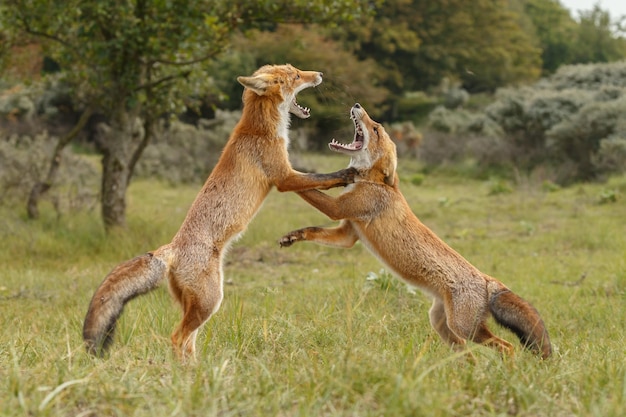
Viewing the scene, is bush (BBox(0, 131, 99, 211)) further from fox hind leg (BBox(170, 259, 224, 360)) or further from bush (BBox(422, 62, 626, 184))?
bush (BBox(422, 62, 626, 184))

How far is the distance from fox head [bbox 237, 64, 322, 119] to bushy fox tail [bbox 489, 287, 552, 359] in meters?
2.24

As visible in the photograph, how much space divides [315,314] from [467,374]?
287cm

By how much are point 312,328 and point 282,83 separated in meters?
2.01

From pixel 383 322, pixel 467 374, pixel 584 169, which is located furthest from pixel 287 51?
pixel 467 374

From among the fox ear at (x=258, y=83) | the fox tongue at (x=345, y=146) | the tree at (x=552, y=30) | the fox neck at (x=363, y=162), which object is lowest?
the fox neck at (x=363, y=162)

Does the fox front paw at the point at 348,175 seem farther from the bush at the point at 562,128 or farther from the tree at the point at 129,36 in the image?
the bush at the point at 562,128

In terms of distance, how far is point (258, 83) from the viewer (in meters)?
5.86

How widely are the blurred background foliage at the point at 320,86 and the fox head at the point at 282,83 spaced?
1.11 ft

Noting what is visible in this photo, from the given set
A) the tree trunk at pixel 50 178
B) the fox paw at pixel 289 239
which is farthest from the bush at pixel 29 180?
the fox paw at pixel 289 239

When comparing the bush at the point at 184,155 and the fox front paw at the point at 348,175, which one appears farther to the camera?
the bush at the point at 184,155

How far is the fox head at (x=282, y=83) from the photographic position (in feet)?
19.3

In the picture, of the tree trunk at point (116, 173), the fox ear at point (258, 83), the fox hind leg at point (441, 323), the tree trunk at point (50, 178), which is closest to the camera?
the fox hind leg at point (441, 323)

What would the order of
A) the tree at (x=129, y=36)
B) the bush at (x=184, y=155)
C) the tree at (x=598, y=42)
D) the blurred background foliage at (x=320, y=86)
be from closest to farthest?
the tree at (x=129, y=36)
the blurred background foliage at (x=320, y=86)
the bush at (x=184, y=155)
the tree at (x=598, y=42)

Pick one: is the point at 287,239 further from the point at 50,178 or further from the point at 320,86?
the point at 50,178
